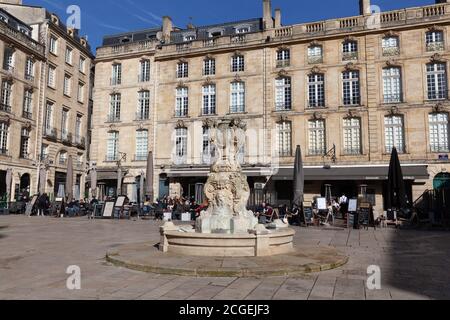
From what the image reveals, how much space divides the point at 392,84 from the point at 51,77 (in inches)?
979

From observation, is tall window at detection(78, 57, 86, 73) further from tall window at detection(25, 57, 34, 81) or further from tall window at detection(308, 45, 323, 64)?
tall window at detection(308, 45, 323, 64)

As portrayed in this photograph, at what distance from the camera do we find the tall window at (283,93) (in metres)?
25.5

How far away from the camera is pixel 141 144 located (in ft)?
93.6

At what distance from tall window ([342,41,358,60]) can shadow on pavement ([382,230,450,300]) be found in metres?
15.0

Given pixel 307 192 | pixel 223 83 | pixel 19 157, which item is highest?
pixel 223 83

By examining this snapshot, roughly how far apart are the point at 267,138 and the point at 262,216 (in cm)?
→ 1064

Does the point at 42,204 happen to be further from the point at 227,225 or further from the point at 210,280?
the point at 210,280

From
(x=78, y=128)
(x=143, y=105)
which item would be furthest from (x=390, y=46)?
(x=78, y=128)

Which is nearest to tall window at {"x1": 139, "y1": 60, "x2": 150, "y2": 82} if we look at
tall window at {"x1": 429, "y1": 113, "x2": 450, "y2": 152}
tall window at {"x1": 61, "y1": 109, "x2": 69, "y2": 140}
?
tall window at {"x1": 61, "y1": 109, "x2": 69, "y2": 140}

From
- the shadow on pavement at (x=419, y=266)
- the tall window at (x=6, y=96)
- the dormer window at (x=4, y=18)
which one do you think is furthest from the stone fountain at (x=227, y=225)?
the dormer window at (x=4, y=18)

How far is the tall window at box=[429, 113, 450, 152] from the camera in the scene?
22.1m
